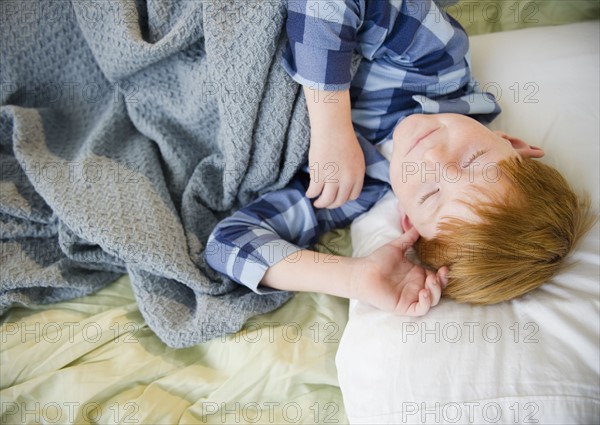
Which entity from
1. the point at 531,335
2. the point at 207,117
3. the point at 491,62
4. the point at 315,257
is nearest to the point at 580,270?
the point at 531,335

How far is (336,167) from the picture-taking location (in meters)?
0.82

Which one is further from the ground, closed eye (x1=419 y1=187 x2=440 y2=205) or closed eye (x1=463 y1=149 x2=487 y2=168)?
Answer: closed eye (x1=463 y1=149 x2=487 y2=168)

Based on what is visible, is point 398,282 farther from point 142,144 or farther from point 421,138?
point 142,144

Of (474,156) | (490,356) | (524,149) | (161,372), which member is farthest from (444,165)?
(161,372)

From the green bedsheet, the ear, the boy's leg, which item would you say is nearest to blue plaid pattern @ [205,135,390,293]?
the boy's leg

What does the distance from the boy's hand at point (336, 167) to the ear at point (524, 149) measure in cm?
23

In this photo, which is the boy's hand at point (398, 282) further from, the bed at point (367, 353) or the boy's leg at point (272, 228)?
the boy's leg at point (272, 228)

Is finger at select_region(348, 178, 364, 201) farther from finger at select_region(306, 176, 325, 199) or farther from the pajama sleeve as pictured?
the pajama sleeve

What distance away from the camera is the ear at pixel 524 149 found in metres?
0.80

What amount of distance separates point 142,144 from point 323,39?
39 centimetres

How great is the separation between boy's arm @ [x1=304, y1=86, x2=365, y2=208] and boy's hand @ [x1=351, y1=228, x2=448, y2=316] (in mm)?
126

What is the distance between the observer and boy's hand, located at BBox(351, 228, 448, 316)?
Answer: 708 millimetres

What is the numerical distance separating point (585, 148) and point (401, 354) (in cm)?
47

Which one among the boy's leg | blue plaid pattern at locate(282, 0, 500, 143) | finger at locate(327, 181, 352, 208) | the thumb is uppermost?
blue plaid pattern at locate(282, 0, 500, 143)
